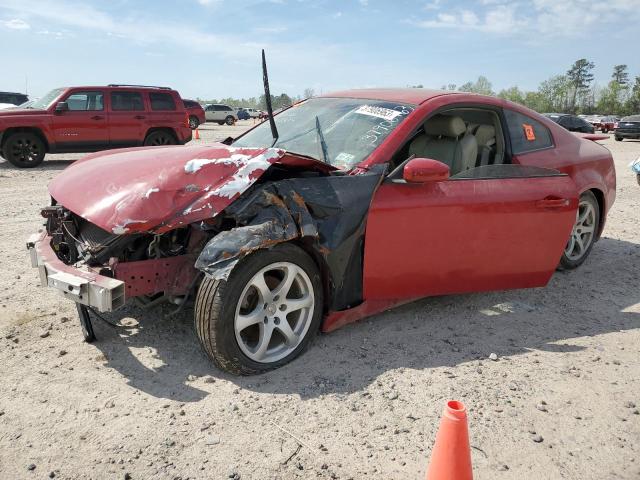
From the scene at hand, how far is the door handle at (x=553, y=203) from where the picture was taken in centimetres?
388

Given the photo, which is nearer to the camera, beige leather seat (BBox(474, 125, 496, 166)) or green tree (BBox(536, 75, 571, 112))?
beige leather seat (BBox(474, 125, 496, 166))

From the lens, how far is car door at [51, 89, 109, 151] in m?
12.2

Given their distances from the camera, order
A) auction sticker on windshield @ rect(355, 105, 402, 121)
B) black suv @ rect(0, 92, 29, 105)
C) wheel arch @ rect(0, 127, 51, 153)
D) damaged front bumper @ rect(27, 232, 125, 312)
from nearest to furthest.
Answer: damaged front bumper @ rect(27, 232, 125, 312) < auction sticker on windshield @ rect(355, 105, 402, 121) < wheel arch @ rect(0, 127, 51, 153) < black suv @ rect(0, 92, 29, 105)

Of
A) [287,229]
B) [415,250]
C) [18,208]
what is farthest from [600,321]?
[18,208]

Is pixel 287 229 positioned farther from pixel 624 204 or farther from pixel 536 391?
pixel 624 204

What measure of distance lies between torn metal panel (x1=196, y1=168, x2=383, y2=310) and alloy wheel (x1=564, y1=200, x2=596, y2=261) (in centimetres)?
280

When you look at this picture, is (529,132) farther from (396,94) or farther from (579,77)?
(579,77)

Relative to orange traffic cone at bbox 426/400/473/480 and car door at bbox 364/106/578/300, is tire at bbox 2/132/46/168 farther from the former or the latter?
orange traffic cone at bbox 426/400/473/480

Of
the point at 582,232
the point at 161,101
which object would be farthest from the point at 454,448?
the point at 161,101

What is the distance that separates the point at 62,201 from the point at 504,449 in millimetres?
2847

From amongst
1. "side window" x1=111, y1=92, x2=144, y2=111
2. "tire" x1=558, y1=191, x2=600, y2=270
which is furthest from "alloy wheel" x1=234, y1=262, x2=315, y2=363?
"side window" x1=111, y1=92, x2=144, y2=111

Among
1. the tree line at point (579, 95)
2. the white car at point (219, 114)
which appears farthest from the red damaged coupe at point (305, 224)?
the tree line at point (579, 95)

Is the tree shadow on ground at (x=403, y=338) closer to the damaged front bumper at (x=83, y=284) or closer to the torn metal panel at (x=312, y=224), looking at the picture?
the torn metal panel at (x=312, y=224)

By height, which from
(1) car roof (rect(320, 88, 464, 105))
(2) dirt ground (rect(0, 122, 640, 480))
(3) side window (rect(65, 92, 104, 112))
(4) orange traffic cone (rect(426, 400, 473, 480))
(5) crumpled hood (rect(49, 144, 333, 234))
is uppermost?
(3) side window (rect(65, 92, 104, 112))
